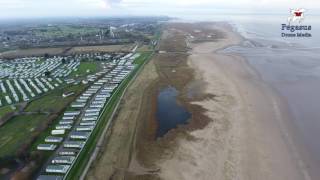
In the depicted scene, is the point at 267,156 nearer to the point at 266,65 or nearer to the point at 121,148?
the point at 121,148

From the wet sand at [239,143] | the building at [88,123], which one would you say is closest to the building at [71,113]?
the building at [88,123]

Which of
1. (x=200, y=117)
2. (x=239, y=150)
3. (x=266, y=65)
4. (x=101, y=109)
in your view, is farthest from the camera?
(x=266, y=65)

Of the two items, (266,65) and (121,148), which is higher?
(266,65)

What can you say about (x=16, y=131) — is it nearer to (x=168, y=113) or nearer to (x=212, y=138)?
(x=168, y=113)

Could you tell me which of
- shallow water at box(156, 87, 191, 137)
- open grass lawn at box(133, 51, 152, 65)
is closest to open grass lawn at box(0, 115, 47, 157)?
shallow water at box(156, 87, 191, 137)

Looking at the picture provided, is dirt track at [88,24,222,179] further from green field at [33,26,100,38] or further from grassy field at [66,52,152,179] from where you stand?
green field at [33,26,100,38]

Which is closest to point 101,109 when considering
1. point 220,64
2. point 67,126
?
point 67,126

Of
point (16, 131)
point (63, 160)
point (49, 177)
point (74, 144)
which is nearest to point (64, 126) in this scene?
point (74, 144)
